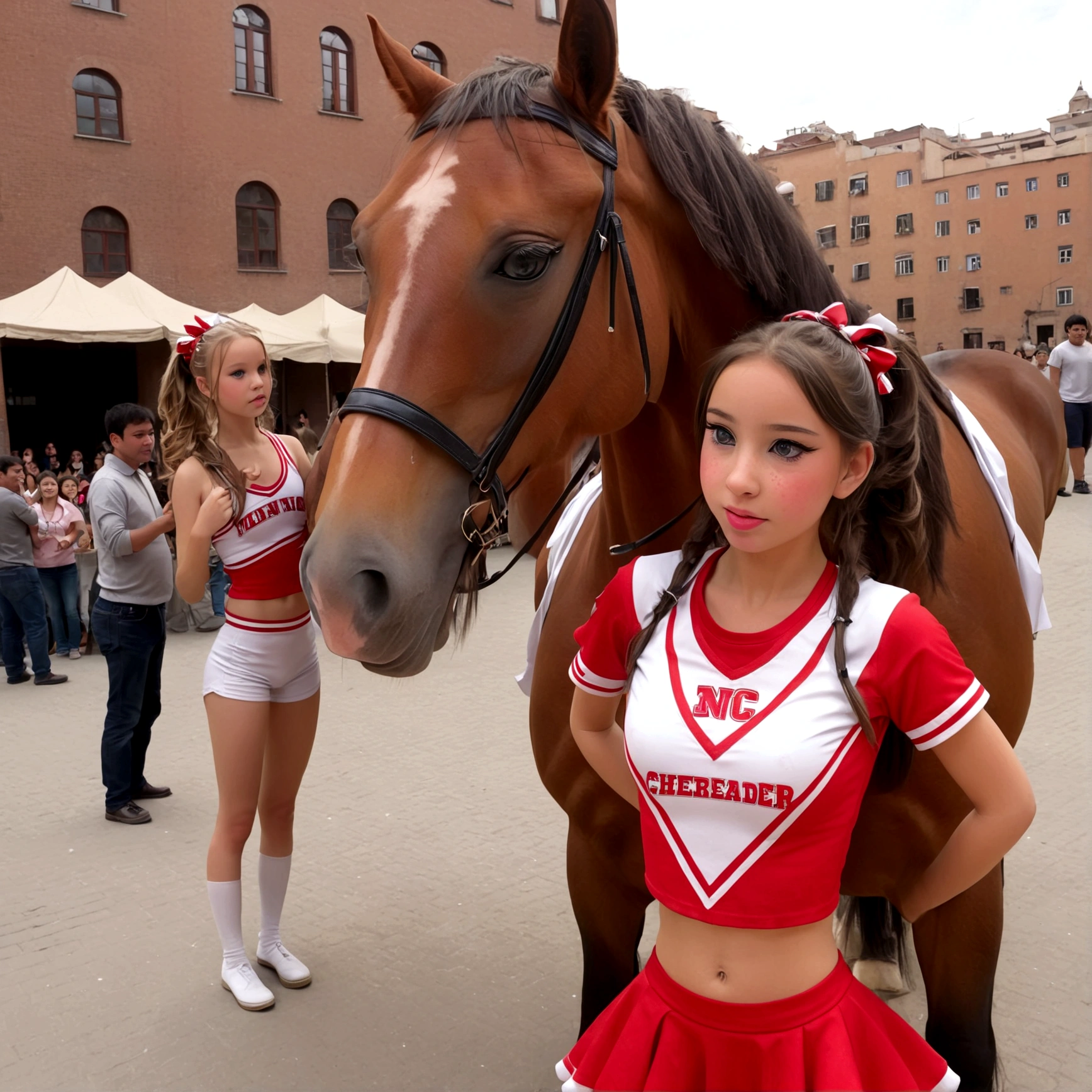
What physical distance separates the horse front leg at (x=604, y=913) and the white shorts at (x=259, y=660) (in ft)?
4.35

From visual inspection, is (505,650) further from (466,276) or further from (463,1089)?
(466,276)

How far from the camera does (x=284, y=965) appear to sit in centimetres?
349

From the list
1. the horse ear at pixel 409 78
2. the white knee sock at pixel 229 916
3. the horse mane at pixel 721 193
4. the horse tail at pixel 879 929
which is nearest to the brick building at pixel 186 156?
the white knee sock at pixel 229 916

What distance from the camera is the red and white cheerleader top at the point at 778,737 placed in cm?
143

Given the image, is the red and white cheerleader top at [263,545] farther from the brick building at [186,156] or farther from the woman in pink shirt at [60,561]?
the brick building at [186,156]

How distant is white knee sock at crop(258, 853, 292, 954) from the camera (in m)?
3.45

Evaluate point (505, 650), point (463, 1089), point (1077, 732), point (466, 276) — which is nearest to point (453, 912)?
point (463, 1089)

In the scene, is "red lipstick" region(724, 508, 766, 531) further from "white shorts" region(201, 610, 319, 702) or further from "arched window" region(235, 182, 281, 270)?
"arched window" region(235, 182, 281, 270)

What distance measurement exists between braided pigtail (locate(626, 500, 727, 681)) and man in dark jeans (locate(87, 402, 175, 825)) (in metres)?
3.74

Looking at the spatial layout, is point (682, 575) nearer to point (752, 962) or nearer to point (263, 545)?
point (752, 962)

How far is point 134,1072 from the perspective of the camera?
3.02 metres

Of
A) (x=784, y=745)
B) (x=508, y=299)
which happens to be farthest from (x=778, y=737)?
(x=508, y=299)

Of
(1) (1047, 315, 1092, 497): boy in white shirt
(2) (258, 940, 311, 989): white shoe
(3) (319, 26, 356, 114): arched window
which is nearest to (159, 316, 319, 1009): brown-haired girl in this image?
(2) (258, 940, 311, 989): white shoe

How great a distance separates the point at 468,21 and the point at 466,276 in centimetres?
2491
